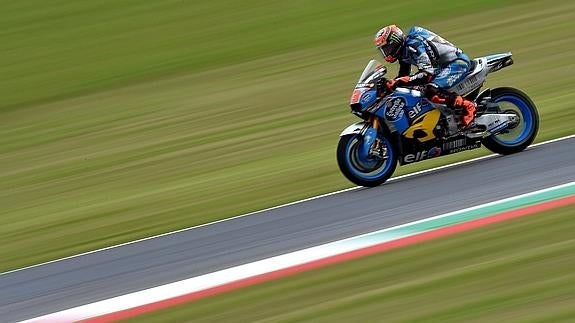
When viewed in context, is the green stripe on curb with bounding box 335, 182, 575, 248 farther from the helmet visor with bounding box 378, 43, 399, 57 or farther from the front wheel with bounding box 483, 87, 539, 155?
the helmet visor with bounding box 378, 43, 399, 57

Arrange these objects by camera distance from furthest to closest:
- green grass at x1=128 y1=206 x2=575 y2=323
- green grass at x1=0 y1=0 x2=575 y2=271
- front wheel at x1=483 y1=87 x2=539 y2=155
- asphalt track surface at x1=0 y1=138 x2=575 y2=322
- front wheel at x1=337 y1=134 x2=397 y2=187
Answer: green grass at x1=0 y1=0 x2=575 y2=271
front wheel at x1=483 y1=87 x2=539 y2=155
front wheel at x1=337 y1=134 x2=397 y2=187
asphalt track surface at x1=0 y1=138 x2=575 y2=322
green grass at x1=128 y1=206 x2=575 y2=323

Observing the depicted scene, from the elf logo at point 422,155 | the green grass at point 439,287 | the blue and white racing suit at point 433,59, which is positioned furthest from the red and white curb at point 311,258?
the blue and white racing suit at point 433,59

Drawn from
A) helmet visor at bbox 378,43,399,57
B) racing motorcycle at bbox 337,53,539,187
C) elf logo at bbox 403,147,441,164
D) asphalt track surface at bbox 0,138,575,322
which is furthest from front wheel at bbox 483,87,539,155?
helmet visor at bbox 378,43,399,57

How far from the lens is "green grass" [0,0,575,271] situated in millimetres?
11875

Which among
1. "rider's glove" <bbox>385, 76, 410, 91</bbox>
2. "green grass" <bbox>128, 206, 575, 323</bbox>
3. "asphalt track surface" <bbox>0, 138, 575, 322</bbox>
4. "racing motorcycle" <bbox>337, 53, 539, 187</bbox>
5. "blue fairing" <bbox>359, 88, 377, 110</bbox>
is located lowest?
"green grass" <bbox>128, 206, 575, 323</bbox>

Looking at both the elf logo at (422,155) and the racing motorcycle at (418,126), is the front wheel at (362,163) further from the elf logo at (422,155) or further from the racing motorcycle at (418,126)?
the elf logo at (422,155)

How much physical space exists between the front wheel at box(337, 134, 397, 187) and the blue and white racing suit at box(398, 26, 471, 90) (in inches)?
31.3

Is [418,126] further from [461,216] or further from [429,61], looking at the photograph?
[461,216]

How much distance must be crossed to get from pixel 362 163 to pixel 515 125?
1.69 m

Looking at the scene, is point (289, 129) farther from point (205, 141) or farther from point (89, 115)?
point (89, 115)

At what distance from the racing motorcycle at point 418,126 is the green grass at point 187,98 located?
2.30 feet

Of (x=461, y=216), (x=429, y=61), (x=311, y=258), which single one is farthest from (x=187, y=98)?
(x=311, y=258)

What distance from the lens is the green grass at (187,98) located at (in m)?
11.9

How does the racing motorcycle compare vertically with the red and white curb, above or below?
above
